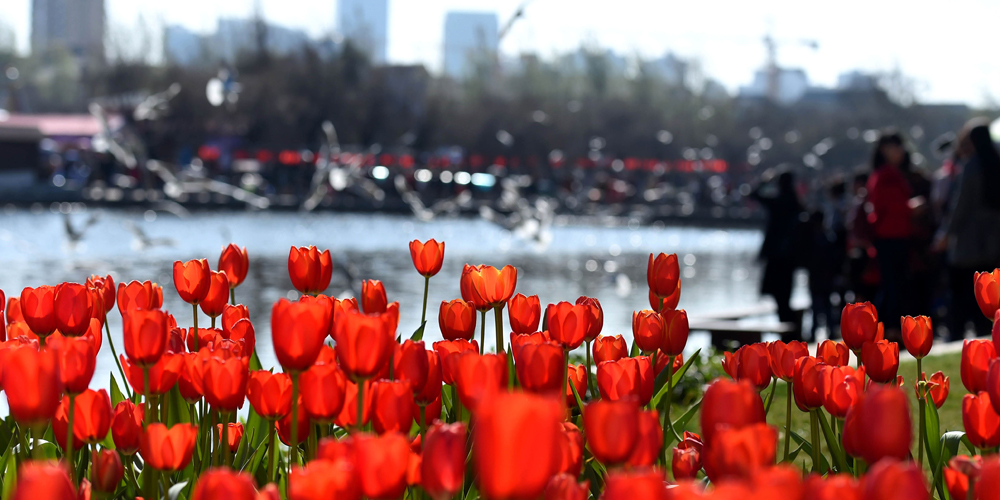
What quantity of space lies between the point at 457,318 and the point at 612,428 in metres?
0.81

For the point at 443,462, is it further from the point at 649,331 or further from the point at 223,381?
the point at 649,331

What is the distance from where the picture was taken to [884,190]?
704cm

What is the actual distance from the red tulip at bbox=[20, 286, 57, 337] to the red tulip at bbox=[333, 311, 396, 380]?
0.64m

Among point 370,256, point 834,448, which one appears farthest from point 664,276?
point 370,256

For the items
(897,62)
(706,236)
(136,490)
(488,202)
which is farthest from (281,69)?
(136,490)

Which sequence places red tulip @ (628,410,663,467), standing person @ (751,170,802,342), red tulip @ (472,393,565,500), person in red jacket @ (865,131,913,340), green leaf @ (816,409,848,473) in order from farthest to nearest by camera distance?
standing person @ (751,170,802,342) → person in red jacket @ (865,131,913,340) → green leaf @ (816,409,848,473) → red tulip @ (628,410,663,467) → red tulip @ (472,393,565,500)

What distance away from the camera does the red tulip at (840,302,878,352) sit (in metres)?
1.78

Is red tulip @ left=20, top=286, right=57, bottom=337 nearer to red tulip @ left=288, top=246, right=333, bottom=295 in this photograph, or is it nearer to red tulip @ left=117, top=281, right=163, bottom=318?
red tulip @ left=117, top=281, right=163, bottom=318

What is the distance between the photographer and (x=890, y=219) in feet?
23.5

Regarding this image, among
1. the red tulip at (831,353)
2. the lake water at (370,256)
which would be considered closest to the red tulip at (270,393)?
the red tulip at (831,353)

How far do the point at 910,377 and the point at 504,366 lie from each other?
3.87 m

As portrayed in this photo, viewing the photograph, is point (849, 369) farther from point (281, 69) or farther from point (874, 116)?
point (874, 116)

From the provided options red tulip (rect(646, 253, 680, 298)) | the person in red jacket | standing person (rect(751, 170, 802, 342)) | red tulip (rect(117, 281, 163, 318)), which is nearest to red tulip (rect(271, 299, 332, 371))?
red tulip (rect(117, 281, 163, 318))

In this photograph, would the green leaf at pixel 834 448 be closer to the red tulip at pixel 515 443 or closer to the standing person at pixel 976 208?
the red tulip at pixel 515 443
